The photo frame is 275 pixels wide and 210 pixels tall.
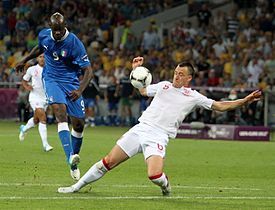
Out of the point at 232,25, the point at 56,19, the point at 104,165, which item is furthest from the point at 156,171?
the point at 232,25

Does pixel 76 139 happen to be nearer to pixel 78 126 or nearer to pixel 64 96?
pixel 78 126

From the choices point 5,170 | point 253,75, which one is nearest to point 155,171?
point 5,170

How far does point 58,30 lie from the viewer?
1677 cm

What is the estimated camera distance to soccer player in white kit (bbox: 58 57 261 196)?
44.8ft

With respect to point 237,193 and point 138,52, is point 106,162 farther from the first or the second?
point 138,52

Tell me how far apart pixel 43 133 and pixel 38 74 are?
95.6 inches

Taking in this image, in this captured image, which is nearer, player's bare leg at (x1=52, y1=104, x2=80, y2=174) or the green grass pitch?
the green grass pitch

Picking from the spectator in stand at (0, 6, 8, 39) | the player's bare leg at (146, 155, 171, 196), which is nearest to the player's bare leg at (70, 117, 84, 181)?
the player's bare leg at (146, 155, 171, 196)

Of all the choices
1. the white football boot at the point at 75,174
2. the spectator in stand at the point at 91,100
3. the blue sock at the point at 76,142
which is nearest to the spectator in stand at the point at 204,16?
the spectator in stand at the point at 91,100

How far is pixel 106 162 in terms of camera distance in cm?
1366

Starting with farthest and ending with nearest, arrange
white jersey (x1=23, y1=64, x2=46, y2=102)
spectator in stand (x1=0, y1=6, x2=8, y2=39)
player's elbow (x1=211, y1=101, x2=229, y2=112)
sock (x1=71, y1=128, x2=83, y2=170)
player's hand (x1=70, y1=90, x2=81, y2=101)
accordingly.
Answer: spectator in stand (x1=0, y1=6, x2=8, y2=39), white jersey (x1=23, y1=64, x2=46, y2=102), sock (x1=71, y1=128, x2=83, y2=170), player's hand (x1=70, y1=90, x2=81, y2=101), player's elbow (x1=211, y1=101, x2=229, y2=112)

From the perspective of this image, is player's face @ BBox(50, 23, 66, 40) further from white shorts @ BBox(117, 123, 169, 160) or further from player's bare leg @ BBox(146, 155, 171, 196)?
player's bare leg @ BBox(146, 155, 171, 196)

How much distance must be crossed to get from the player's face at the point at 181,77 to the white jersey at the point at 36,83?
9896mm

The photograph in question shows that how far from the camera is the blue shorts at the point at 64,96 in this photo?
55.8ft
